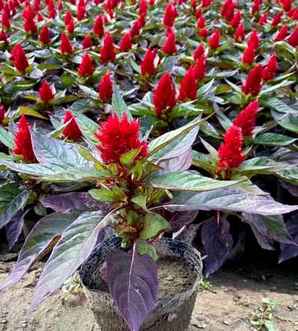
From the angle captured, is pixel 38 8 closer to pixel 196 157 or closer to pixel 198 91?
pixel 198 91

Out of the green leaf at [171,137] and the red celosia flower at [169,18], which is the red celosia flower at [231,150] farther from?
the red celosia flower at [169,18]

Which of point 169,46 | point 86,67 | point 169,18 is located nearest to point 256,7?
point 169,18

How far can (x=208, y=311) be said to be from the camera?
7.45ft

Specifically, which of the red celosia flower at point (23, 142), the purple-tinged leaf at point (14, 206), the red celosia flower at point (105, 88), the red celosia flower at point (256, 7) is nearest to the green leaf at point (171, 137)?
the red celosia flower at point (23, 142)

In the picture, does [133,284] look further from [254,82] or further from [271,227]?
[254,82]

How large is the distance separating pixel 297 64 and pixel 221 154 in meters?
1.80

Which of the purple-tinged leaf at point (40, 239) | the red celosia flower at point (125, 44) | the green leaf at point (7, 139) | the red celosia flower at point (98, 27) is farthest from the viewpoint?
the red celosia flower at point (98, 27)

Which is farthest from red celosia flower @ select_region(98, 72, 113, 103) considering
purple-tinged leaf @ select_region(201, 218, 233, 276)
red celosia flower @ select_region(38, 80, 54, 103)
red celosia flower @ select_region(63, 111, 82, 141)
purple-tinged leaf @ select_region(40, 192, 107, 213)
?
purple-tinged leaf @ select_region(40, 192, 107, 213)

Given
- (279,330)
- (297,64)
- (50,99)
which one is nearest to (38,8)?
(50,99)

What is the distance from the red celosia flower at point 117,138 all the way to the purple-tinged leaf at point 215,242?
3.42 ft

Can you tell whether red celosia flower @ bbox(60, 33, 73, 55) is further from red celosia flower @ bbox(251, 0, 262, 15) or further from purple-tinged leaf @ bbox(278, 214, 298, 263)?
red celosia flower @ bbox(251, 0, 262, 15)

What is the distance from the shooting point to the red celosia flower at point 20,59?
3.45m

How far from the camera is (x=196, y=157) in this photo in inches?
94.4

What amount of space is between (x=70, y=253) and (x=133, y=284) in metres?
0.20
